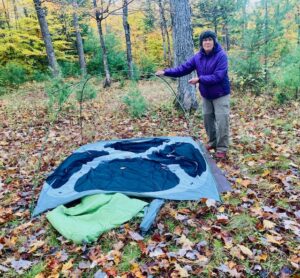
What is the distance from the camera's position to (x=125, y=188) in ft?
12.6

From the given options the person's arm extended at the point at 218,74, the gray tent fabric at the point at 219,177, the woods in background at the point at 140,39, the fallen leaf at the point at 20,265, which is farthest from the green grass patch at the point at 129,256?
the woods in background at the point at 140,39

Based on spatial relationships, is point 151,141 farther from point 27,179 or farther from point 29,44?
point 29,44

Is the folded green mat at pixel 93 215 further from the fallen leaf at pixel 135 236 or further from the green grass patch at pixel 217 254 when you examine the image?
the green grass patch at pixel 217 254

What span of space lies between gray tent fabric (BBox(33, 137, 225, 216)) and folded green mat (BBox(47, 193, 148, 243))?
0.15 metres

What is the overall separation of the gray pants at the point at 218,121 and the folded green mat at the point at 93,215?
2052 millimetres

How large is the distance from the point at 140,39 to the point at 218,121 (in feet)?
58.0

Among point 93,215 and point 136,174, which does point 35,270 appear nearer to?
point 93,215

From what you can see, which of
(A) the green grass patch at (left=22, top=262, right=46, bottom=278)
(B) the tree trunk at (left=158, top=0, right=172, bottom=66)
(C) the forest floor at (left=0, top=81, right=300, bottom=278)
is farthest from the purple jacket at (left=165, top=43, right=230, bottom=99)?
(B) the tree trunk at (left=158, top=0, right=172, bottom=66)

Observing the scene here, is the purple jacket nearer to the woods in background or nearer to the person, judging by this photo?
the person

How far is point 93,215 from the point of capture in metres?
3.41

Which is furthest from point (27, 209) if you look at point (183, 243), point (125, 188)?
point (183, 243)

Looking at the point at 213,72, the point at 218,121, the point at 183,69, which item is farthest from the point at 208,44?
the point at 218,121

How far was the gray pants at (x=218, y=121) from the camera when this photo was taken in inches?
192

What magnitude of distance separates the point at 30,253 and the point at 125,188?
4.24 feet
